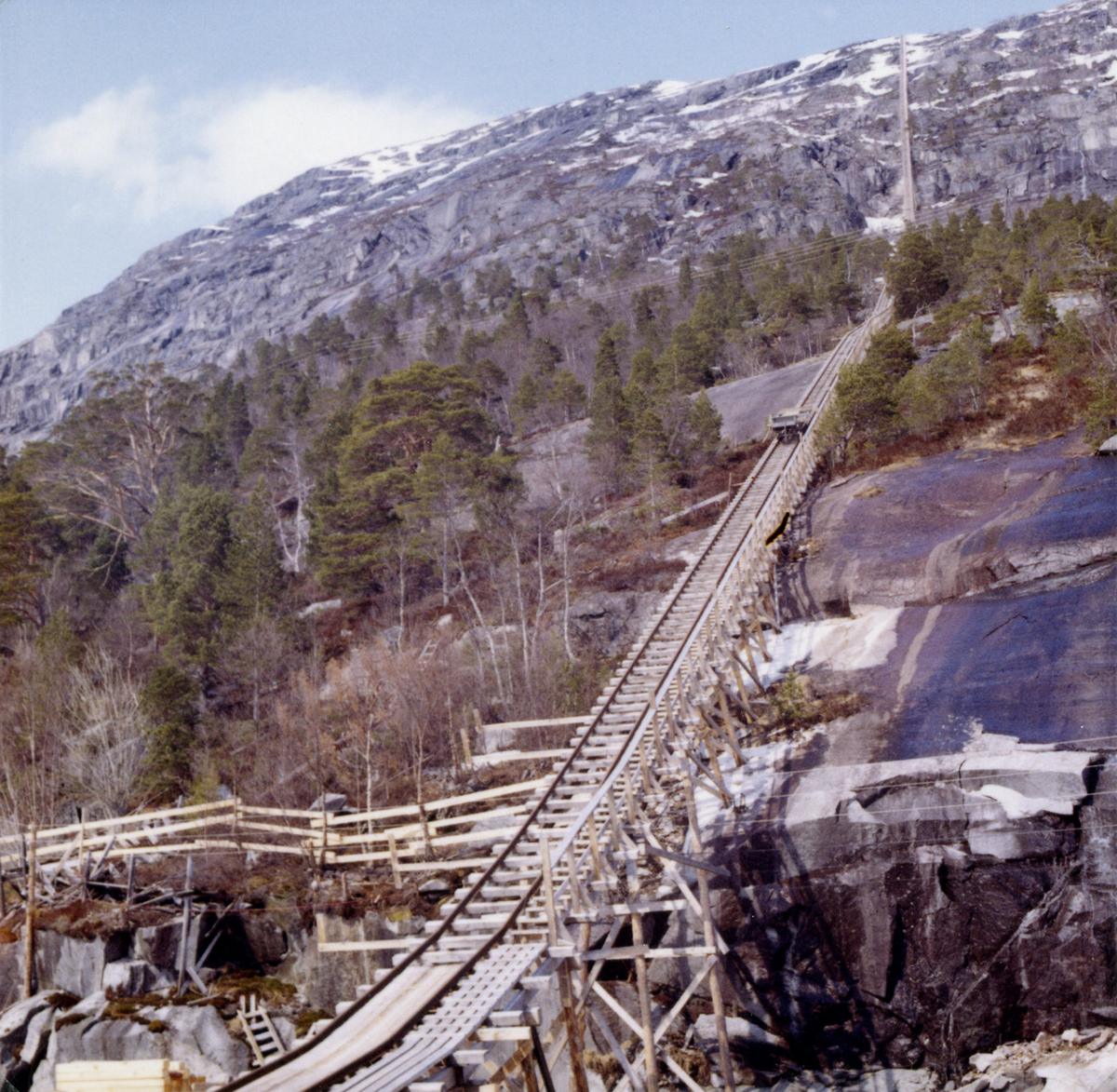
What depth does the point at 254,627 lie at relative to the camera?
107 ft

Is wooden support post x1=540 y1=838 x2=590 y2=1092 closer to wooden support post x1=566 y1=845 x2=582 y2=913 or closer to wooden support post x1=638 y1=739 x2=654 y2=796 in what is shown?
wooden support post x1=566 y1=845 x2=582 y2=913

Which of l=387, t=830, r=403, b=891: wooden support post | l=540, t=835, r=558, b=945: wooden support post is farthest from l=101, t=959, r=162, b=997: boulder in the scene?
l=540, t=835, r=558, b=945: wooden support post

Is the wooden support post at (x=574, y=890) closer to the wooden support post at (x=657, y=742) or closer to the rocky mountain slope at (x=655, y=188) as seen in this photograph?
the wooden support post at (x=657, y=742)

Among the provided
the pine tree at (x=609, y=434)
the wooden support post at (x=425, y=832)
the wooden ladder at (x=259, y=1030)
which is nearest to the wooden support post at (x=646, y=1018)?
the wooden support post at (x=425, y=832)

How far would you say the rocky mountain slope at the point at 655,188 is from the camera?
9838cm

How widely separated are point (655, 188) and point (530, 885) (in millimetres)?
131615

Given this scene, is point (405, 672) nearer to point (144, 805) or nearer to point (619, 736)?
point (144, 805)

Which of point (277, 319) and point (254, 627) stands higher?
point (277, 319)

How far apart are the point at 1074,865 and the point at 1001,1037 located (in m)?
2.36

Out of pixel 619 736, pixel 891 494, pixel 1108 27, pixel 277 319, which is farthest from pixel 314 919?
pixel 277 319

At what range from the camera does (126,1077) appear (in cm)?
1430

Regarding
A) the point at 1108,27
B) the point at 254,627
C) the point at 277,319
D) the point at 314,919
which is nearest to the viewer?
the point at 314,919

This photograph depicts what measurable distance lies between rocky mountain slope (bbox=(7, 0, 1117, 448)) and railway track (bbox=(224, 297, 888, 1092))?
75128mm

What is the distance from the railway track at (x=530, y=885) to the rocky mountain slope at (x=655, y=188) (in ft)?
246
